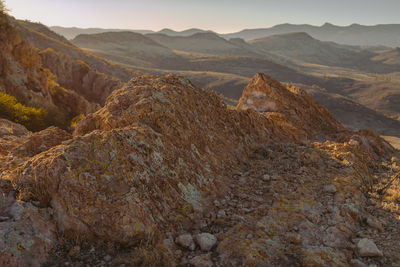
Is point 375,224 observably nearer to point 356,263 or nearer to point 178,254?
point 356,263

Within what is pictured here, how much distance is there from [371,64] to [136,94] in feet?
620

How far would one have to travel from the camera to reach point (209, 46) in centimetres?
16800

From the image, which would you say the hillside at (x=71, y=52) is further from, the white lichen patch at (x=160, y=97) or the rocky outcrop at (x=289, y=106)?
the white lichen patch at (x=160, y=97)

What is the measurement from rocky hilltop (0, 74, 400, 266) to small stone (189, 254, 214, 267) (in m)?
0.01

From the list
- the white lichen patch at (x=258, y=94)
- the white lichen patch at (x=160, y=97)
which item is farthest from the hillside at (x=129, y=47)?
the white lichen patch at (x=160, y=97)

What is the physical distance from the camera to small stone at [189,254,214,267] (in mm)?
3398

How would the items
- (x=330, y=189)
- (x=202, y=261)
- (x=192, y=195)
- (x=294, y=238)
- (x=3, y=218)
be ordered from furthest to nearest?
(x=330, y=189), (x=192, y=195), (x=294, y=238), (x=202, y=261), (x=3, y=218)

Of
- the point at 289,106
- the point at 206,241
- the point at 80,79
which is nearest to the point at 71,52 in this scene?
the point at 80,79

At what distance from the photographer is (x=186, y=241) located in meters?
3.73

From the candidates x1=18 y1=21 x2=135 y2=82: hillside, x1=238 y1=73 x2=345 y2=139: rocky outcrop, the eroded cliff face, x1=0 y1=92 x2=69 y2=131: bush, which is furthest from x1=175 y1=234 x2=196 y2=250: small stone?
x1=18 y1=21 x2=135 y2=82: hillside

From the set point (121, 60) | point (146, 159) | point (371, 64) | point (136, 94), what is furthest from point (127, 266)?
point (371, 64)

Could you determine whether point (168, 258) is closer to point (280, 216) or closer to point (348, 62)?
point (280, 216)

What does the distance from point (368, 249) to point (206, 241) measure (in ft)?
7.81

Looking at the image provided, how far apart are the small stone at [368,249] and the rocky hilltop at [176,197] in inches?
0.6
